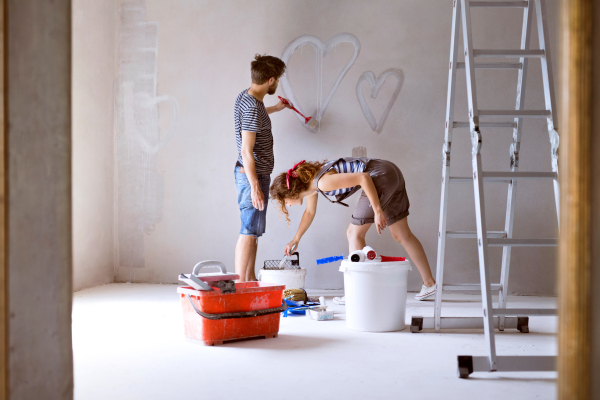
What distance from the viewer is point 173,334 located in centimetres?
243

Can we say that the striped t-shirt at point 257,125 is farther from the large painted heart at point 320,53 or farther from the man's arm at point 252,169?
the large painted heart at point 320,53

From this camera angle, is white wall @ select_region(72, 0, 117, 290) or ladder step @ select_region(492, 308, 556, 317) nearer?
ladder step @ select_region(492, 308, 556, 317)

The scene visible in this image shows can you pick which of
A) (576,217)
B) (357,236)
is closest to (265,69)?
(357,236)

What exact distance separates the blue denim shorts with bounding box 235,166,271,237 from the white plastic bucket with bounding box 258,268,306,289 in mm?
259

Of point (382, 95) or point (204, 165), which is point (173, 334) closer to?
point (204, 165)

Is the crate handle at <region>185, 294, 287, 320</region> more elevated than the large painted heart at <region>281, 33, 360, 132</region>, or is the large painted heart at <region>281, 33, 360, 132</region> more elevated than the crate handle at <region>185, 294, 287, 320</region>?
the large painted heart at <region>281, 33, 360, 132</region>

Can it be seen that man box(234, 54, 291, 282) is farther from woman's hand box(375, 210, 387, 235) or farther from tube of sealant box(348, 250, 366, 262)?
tube of sealant box(348, 250, 366, 262)

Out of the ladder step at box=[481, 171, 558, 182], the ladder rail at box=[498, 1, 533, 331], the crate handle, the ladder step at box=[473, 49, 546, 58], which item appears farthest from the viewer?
the ladder rail at box=[498, 1, 533, 331]

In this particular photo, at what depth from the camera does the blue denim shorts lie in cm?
330

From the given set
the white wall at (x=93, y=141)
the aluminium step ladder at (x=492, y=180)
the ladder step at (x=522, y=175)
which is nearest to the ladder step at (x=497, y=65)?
the aluminium step ladder at (x=492, y=180)

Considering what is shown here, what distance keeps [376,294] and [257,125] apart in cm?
138

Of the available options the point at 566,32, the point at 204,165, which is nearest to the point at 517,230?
the point at 204,165

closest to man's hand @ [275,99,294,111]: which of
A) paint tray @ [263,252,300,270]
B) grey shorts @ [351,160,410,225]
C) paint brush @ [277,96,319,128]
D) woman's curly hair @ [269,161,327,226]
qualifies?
paint brush @ [277,96,319,128]

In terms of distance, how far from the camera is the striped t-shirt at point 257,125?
325 centimetres
